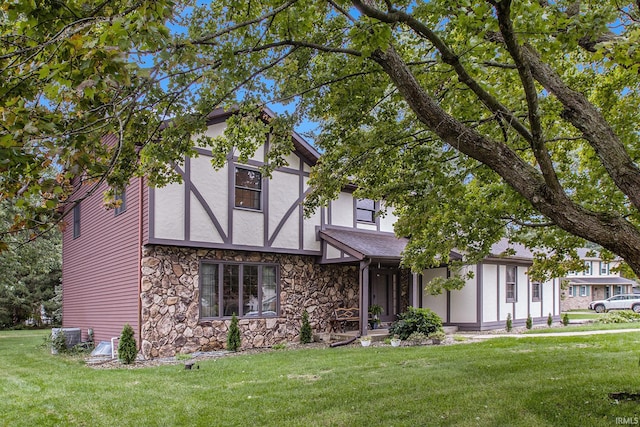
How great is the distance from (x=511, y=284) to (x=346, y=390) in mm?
13668

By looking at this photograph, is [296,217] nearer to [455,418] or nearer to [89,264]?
[89,264]

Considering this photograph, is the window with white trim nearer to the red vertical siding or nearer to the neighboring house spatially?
the red vertical siding

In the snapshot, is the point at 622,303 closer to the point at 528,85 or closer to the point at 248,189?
the point at 248,189

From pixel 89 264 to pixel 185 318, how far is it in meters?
5.22

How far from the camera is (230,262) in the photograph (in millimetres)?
13344

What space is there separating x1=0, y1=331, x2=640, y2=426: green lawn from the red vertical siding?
79.9 inches

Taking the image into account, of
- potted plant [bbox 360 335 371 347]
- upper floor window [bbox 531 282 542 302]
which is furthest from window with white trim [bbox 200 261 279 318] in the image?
upper floor window [bbox 531 282 542 302]

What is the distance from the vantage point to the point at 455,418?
5.72 m

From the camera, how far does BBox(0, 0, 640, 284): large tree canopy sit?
12.1 ft

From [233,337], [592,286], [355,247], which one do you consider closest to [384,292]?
[355,247]

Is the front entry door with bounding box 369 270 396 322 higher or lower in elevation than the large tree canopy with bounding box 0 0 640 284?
lower

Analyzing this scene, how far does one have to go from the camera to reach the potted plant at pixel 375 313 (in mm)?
15727

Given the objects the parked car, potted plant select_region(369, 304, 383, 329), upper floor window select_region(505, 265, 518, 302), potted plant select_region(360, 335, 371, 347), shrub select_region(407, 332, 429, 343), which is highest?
upper floor window select_region(505, 265, 518, 302)

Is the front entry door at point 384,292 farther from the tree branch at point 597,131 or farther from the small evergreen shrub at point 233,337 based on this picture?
the tree branch at point 597,131
